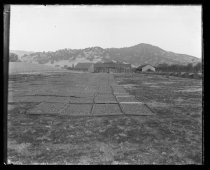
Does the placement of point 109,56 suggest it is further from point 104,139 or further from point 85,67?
point 104,139

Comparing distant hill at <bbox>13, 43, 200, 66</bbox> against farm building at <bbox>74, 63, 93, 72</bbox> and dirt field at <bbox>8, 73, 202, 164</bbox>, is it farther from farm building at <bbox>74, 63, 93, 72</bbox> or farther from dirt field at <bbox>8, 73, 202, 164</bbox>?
dirt field at <bbox>8, 73, 202, 164</bbox>

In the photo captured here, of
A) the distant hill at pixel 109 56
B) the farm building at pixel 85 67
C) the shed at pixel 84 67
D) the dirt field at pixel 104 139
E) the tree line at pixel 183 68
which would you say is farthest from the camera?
the distant hill at pixel 109 56

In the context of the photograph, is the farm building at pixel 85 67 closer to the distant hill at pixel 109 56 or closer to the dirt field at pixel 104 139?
the distant hill at pixel 109 56

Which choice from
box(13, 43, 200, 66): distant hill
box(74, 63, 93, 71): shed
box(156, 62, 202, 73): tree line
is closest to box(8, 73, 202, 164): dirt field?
box(156, 62, 202, 73): tree line

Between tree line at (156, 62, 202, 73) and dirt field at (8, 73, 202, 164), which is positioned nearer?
dirt field at (8, 73, 202, 164)

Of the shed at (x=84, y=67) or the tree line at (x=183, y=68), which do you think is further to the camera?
the shed at (x=84, y=67)

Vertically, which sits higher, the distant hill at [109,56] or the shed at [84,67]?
the distant hill at [109,56]

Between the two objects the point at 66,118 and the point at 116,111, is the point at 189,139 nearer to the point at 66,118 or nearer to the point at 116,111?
the point at 116,111

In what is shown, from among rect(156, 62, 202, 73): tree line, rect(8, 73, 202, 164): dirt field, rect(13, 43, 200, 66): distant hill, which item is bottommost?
rect(8, 73, 202, 164): dirt field

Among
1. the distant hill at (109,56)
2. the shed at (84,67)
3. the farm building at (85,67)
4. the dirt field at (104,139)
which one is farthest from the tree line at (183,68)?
the distant hill at (109,56)
